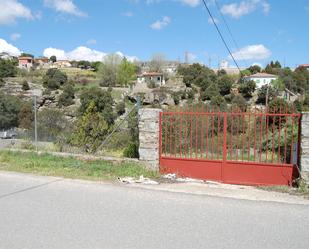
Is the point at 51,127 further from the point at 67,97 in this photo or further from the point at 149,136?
the point at 67,97

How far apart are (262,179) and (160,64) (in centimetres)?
10104

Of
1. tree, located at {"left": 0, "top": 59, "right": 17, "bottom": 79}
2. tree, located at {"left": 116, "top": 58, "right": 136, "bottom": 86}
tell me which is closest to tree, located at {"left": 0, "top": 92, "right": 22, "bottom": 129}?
tree, located at {"left": 0, "top": 59, "right": 17, "bottom": 79}

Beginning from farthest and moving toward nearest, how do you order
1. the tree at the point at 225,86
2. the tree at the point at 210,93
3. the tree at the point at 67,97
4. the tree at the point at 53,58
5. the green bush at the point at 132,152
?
the tree at the point at 53,58 → the tree at the point at 67,97 → the tree at the point at 225,86 → the tree at the point at 210,93 → the green bush at the point at 132,152

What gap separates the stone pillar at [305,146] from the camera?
666 centimetres

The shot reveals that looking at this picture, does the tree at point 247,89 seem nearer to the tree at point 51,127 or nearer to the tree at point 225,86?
the tree at point 225,86

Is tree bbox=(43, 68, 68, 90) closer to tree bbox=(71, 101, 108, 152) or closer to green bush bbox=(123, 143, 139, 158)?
tree bbox=(71, 101, 108, 152)

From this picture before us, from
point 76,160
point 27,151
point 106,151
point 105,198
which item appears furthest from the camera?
point 106,151

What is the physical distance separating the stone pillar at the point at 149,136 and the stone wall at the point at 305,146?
129 inches

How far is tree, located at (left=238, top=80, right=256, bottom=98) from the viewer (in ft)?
204

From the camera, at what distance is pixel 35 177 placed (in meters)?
7.54

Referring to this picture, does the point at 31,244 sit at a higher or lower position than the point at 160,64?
lower

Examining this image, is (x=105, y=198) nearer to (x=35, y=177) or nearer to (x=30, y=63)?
(x=35, y=177)

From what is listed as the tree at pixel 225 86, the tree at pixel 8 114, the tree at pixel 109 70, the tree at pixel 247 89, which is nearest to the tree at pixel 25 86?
the tree at pixel 109 70

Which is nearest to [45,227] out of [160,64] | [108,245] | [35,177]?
[108,245]
